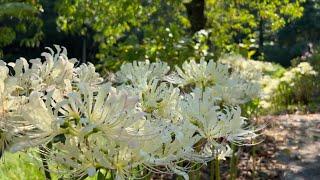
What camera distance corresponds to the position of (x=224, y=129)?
195cm

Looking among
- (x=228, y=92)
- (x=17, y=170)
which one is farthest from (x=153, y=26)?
(x=228, y=92)

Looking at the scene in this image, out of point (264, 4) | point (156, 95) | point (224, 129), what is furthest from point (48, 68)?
point (264, 4)

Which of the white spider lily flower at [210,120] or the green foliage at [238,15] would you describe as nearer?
the white spider lily flower at [210,120]

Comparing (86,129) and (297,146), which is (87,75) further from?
(297,146)

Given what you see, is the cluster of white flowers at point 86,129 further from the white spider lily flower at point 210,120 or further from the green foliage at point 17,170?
the green foliage at point 17,170

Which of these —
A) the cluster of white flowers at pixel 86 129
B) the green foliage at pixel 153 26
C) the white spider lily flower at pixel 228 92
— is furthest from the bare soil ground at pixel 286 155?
the cluster of white flowers at pixel 86 129

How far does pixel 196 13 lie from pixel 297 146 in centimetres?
498

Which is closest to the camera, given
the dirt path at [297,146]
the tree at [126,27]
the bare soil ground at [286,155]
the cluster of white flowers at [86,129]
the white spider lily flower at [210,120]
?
the cluster of white flowers at [86,129]

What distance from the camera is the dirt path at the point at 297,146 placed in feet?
18.9

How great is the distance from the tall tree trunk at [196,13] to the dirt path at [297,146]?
319 centimetres

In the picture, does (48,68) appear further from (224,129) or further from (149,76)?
(149,76)

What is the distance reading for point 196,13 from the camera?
1107cm

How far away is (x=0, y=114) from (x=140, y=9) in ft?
29.1

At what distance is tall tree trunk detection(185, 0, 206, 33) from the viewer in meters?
11.0
